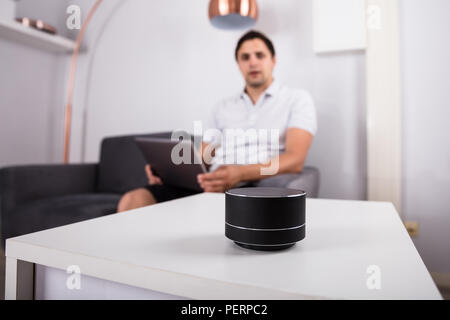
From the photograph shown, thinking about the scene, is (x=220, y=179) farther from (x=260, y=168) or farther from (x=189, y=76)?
(x=189, y=76)

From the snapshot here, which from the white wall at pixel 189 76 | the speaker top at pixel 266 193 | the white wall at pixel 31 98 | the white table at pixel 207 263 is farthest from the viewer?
the white wall at pixel 31 98

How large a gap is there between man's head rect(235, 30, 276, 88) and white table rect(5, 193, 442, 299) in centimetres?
119

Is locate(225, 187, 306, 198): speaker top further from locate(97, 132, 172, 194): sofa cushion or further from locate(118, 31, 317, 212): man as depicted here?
locate(97, 132, 172, 194): sofa cushion

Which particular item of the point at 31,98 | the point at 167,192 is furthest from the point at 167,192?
the point at 31,98

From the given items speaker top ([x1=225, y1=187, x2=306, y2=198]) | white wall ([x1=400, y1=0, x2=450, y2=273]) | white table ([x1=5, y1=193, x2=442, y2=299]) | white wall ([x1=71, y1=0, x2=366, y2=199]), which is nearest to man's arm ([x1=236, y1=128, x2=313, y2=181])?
white wall ([x1=71, y1=0, x2=366, y2=199])

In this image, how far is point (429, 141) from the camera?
5.61ft

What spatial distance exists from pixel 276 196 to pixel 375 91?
1.50 m

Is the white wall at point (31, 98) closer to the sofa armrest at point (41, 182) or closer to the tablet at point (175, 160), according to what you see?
the sofa armrest at point (41, 182)

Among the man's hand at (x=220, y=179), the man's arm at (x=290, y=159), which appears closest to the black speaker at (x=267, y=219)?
the man's hand at (x=220, y=179)

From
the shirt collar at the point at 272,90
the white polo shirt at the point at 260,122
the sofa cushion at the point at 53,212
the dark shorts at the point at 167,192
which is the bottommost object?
the sofa cushion at the point at 53,212

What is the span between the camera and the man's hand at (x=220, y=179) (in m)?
1.26

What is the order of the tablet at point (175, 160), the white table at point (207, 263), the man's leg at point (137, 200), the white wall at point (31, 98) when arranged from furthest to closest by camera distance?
the white wall at point (31, 98) → the man's leg at point (137, 200) → the tablet at point (175, 160) → the white table at point (207, 263)

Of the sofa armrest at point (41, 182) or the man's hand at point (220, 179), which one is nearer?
the man's hand at point (220, 179)
